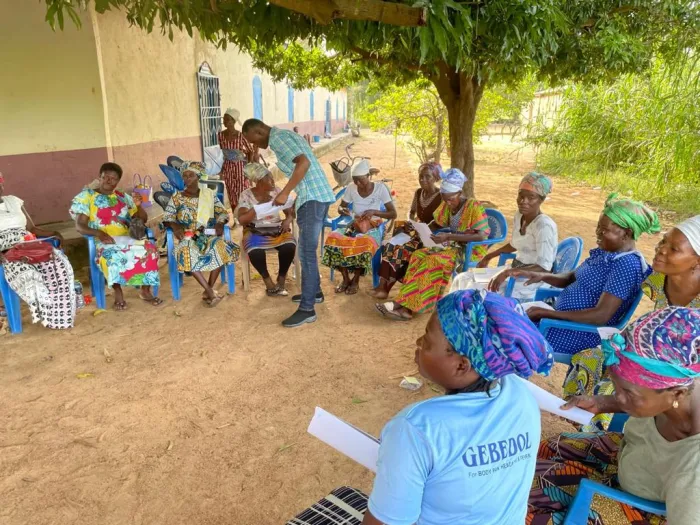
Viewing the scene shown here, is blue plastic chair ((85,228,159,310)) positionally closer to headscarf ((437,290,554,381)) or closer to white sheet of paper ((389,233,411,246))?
white sheet of paper ((389,233,411,246))

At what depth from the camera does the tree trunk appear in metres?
6.88

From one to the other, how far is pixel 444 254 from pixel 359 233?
38.2 inches

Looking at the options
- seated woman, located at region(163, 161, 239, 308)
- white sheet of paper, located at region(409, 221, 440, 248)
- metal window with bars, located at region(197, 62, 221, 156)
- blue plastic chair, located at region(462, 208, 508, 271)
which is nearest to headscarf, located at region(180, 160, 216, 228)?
seated woman, located at region(163, 161, 239, 308)

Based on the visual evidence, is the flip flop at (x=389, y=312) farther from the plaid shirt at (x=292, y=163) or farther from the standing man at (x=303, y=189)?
the plaid shirt at (x=292, y=163)

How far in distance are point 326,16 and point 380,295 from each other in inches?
106

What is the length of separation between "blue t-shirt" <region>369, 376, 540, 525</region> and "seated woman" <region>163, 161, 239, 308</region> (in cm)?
376

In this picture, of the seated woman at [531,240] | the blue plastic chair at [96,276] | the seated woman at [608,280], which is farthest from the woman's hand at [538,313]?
the blue plastic chair at [96,276]

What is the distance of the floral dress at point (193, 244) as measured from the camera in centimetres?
451

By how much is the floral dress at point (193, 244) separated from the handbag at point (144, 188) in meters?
1.29

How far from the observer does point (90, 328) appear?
4.10m

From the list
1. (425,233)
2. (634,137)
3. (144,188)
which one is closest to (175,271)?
(144,188)

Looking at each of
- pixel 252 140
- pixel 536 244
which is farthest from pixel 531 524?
pixel 252 140

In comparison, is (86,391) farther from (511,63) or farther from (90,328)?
(511,63)

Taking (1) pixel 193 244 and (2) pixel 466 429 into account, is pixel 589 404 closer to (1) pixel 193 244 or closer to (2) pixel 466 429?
(2) pixel 466 429
